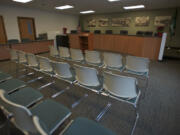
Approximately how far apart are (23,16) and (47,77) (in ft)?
18.8

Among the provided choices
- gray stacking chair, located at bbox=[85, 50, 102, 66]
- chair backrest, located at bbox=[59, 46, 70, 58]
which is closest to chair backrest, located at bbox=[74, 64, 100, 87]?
gray stacking chair, located at bbox=[85, 50, 102, 66]

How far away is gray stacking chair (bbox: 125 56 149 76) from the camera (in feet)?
7.91

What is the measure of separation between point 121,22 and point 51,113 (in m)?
8.90

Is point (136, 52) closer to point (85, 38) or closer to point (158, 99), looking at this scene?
point (85, 38)

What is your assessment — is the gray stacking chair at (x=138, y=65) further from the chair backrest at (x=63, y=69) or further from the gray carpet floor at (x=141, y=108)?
the chair backrest at (x=63, y=69)

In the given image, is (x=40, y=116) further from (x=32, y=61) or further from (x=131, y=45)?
(x=131, y=45)

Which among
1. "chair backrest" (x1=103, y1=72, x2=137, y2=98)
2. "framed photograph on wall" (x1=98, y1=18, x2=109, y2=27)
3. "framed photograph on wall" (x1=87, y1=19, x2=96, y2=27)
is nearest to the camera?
"chair backrest" (x1=103, y1=72, x2=137, y2=98)

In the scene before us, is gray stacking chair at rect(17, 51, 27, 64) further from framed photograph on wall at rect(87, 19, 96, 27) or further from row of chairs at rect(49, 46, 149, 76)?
framed photograph on wall at rect(87, 19, 96, 27)

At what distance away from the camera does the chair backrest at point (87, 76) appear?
5.67 ft

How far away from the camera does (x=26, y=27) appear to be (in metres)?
7.23

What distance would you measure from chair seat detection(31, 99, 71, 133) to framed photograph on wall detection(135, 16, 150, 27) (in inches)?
329

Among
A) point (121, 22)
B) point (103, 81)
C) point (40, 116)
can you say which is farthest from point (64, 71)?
point (121, 22)

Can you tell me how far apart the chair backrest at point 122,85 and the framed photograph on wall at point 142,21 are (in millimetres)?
7711

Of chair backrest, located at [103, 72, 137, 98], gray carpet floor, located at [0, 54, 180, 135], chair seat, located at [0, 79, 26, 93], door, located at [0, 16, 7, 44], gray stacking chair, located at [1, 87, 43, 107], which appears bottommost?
gray carpet floor, located at [0, 54, 180, 135]
